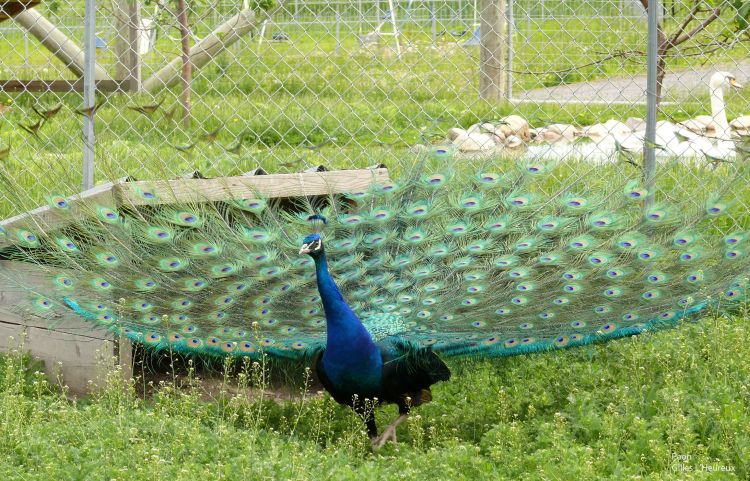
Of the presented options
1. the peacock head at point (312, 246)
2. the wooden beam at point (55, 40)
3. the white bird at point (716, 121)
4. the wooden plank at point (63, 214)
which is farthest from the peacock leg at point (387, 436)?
the wooden beam at point (55, 40)

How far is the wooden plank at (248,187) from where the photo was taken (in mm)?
5414

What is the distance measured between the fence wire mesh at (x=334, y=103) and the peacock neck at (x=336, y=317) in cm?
129

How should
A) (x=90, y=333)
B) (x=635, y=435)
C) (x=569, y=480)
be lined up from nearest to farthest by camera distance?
(x=569, y=480)
(x=635, y=435)
(x=90, y=333)

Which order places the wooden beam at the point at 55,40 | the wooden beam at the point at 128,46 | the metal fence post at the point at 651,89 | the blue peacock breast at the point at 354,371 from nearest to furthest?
the blue peacock breast at the point at 354,371, the metal fence post at the point at 651,89, the wooden beam at the point at 128,46, the wooden beam at the point at 55,40

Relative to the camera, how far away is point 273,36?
1151 cm

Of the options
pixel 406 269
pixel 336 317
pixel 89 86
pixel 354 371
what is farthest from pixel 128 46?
pixel 354 371

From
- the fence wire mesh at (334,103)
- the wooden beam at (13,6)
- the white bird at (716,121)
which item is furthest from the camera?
the white bird at (716,121)

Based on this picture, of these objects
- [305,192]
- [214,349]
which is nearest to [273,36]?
[305,192]

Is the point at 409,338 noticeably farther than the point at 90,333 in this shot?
No

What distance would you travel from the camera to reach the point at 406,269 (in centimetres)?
532

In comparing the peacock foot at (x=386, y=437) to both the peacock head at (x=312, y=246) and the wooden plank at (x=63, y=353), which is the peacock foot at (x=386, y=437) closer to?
the peacock head at (x=312, y=246)

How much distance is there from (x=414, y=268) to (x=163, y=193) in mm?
1343

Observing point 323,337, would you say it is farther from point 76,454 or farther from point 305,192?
point 76,454

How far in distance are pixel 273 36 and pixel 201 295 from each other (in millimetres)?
6721
